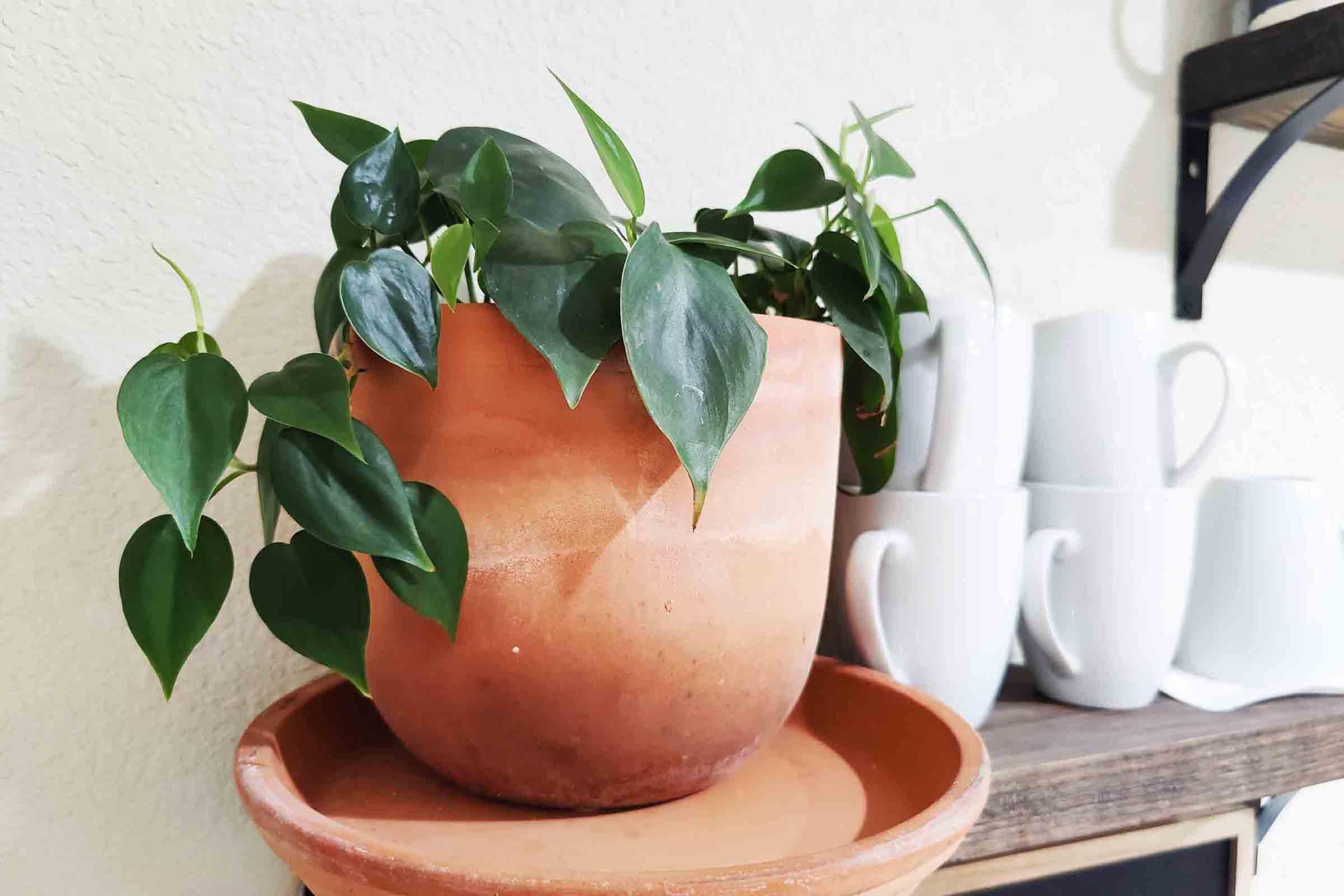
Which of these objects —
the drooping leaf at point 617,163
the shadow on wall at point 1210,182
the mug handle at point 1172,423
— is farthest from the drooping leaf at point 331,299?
the shadow on wall at point 1210,182

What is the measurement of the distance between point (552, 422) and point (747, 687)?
136mm

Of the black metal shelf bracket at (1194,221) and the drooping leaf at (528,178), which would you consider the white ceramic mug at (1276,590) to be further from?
the drooping leaf at (528,178)

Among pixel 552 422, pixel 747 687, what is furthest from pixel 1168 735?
pixel 552 422

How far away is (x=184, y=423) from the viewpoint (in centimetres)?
29

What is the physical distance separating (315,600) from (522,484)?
9 cm

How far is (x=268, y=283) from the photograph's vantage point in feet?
1.68

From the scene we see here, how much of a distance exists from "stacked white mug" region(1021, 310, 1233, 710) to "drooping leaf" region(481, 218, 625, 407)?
40 centimetres

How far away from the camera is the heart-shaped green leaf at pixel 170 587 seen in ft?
1.04

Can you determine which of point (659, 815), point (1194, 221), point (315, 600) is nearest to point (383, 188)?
point (315, 600)

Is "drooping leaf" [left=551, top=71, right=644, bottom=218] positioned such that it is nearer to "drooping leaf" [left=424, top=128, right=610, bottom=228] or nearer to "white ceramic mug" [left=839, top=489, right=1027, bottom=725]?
"drooping leaf" [left=424, top=128, right=610, bottom=228]

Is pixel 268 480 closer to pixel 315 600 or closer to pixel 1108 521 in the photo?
pixel 315 600

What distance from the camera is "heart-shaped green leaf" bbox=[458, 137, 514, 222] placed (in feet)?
1.03

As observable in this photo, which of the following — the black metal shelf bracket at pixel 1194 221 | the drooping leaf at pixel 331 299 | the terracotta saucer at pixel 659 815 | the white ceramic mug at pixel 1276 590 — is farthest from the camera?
the black metal shelf bracket at pixel 1194 221

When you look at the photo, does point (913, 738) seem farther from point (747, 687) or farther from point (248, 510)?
point (248, 510)
